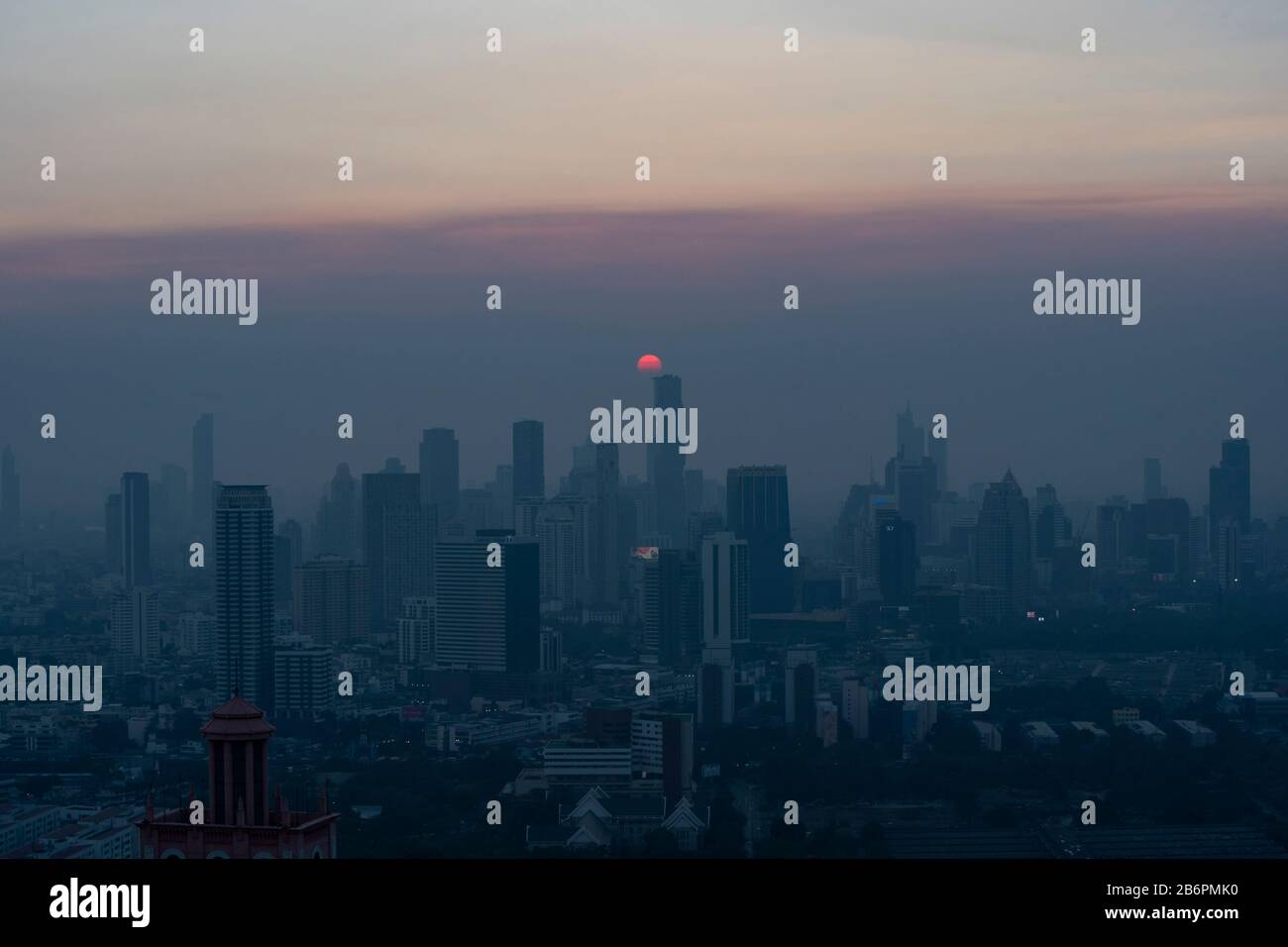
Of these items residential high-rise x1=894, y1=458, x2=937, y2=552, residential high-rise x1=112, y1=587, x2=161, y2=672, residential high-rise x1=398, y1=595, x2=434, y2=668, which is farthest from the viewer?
residential high-rise x1=894, y1=458, x2=937, y2=552

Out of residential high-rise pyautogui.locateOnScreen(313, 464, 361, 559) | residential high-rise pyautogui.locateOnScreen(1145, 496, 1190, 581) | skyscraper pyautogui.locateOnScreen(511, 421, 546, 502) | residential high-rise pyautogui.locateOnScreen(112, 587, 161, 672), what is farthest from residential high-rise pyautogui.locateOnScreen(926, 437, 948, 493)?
residential high-rise pyautogui.locateOnScreen(112, 587, 161, 672)

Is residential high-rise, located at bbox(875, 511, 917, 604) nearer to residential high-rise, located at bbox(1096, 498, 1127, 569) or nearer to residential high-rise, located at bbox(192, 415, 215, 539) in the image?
residential high-rise, located at bbox(1096, 498, 1127, 569)

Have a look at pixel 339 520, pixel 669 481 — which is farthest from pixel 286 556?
pixel 669 481

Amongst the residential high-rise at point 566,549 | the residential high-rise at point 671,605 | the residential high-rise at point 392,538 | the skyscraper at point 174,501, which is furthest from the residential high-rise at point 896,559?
the skyscraper at point 174,501

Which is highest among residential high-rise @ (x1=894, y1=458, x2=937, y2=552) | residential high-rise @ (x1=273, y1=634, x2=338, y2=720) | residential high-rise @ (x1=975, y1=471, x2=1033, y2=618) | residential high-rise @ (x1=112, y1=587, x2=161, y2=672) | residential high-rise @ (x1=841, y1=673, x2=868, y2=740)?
residential high-rise @ (x1=894, y1=458, x2=937, y2=552)

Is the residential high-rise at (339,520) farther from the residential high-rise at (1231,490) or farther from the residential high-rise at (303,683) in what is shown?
the residential high-rise at (1231,490)

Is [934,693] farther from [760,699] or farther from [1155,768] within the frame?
[1155,768]
